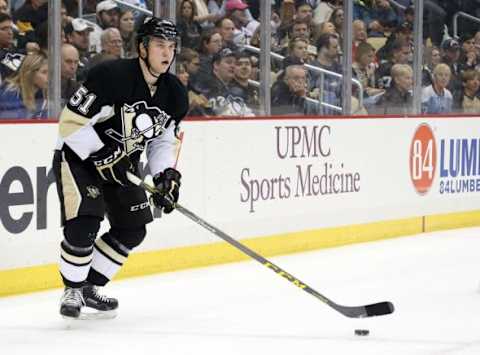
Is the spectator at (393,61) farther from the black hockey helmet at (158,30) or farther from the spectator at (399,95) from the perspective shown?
the black hockey helmet at (158,30)

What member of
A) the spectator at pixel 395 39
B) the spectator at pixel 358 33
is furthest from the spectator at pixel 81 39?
the spectator at pixel 395 39

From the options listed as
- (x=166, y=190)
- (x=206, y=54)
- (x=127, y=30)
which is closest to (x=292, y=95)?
(x=206, y=54)

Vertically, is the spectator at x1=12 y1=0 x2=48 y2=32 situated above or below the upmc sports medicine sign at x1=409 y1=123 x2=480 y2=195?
above

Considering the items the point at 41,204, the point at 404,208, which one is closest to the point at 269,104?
the point at 404,208

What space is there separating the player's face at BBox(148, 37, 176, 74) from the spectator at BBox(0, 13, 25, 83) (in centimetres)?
120

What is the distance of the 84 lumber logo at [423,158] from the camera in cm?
877

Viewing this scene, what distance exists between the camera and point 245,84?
24.8 ft

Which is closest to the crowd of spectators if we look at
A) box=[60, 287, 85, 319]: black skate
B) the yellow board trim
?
the yellow board trim

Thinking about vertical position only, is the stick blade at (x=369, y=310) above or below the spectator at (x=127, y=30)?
below

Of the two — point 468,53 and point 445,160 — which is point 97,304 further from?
point 468,53

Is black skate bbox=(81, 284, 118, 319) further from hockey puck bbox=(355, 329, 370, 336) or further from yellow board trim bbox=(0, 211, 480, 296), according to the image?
hockey puck bbox=(355, 329, 370, 336)

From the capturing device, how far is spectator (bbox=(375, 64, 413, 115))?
8711 mm

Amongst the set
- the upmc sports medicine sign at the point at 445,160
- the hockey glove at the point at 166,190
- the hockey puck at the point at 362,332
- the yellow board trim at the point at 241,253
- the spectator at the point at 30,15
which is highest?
the spectator at the point at 30,15

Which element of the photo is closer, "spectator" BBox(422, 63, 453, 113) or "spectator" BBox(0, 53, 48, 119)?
"spectator" BBox(0, 53, 48, 119)
